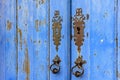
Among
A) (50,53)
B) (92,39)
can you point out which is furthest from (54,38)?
(92,39)

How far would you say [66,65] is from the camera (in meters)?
1.72

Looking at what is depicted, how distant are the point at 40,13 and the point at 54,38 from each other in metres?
0.20

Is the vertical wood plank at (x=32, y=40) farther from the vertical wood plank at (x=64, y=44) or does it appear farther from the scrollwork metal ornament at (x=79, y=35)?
the scrollwork metal ornament at (x=79, y=35)

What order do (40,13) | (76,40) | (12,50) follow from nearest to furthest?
(76,40), (40,13), (12,50)

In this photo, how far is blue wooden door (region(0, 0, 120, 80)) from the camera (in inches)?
62.6

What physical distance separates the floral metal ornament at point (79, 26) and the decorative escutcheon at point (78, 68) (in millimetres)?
67

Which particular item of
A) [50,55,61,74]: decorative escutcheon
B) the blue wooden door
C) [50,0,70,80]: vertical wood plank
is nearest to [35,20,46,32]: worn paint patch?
the blue wooden door

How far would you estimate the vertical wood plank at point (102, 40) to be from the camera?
5.16ft

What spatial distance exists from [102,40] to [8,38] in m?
0.70

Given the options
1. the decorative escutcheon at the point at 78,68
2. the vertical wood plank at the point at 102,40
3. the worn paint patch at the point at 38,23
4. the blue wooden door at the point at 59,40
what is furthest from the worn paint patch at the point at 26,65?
the vertical wood plank at the point at 102,40

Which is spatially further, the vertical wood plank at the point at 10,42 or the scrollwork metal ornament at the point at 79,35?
the vertical wood plank at the point at 10,42

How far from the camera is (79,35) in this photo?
1.68 m

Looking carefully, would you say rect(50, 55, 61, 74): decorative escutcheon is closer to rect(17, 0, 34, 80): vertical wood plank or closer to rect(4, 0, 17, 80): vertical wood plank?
rect(17, 0, 34, 80): vertical wood plank

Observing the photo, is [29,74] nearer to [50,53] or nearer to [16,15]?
[50,53]
